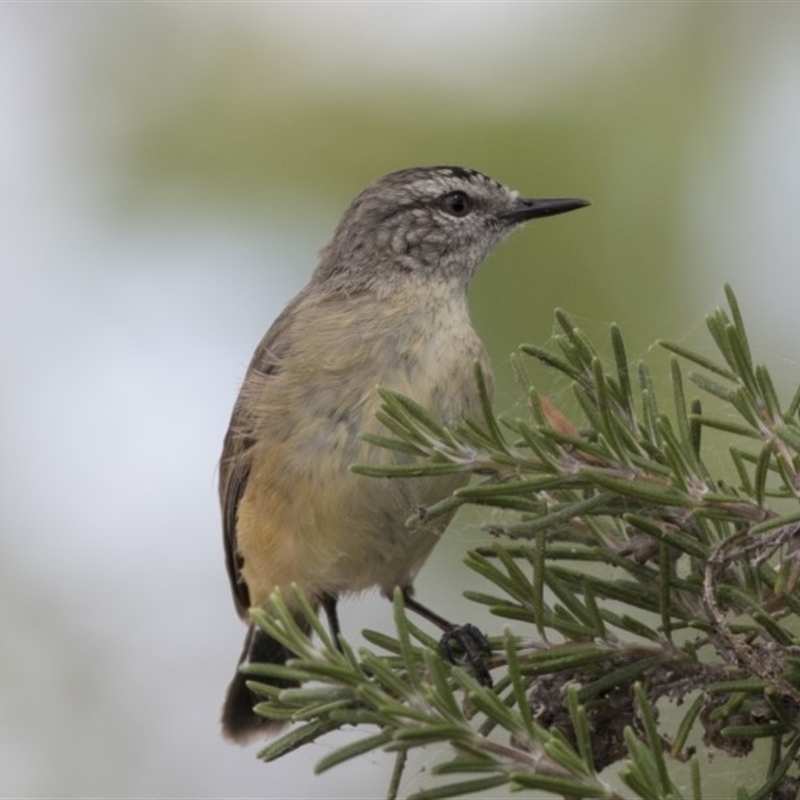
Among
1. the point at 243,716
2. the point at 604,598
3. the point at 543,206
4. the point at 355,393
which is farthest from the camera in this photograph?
the point at 243,716

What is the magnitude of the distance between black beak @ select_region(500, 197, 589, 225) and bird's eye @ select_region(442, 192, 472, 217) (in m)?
0.49

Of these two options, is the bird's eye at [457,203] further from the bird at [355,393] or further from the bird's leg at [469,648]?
the bird's leg at [469,648]

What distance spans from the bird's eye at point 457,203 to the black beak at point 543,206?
487 mm

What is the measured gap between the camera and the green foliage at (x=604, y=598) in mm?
2219

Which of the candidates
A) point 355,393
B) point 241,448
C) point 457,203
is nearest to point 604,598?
point 355,393

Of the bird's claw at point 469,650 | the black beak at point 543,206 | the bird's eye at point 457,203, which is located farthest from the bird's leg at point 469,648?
the bird's eye at point 457,203

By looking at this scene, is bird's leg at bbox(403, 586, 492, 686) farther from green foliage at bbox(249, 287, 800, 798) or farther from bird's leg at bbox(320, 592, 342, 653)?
bird's leg at bbox(320, 592, 342, 653)

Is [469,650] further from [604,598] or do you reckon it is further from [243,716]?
[243,716]

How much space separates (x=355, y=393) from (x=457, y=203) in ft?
3.54

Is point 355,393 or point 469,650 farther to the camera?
point 355,393

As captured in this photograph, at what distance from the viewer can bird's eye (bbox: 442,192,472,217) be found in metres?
5.13

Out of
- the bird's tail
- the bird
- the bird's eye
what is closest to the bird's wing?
the bird

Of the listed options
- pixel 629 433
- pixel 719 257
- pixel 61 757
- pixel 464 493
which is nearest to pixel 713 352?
pixel 719 257

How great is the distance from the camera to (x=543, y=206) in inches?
159
